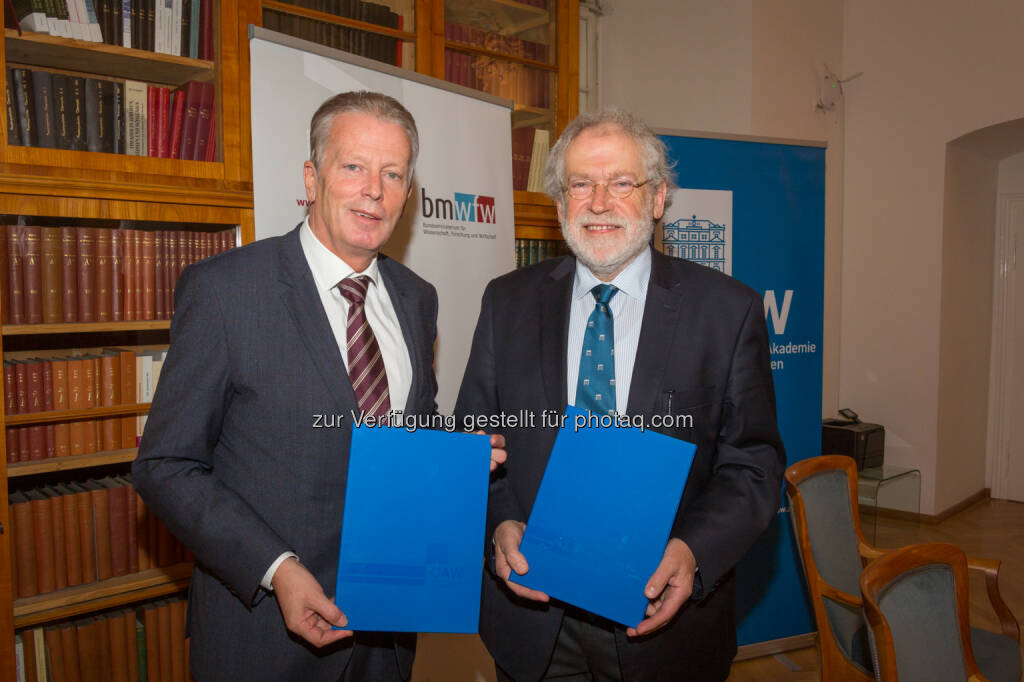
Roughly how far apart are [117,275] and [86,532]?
0.95 metres

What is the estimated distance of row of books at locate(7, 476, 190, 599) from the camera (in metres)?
2.39

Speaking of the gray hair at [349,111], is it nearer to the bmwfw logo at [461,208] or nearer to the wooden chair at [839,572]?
the bmwfw logo at [461,208]

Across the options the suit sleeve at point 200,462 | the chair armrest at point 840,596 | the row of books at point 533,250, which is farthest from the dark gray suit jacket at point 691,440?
the row of books at point 533,250

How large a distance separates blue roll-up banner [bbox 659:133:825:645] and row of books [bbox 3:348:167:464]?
225cm

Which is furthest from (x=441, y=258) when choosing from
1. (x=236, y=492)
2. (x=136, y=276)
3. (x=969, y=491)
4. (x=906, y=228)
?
(x=969, y=491)

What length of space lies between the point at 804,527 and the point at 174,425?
→ 219 cm

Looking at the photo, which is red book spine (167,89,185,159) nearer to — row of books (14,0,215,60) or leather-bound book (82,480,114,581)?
row of books (14,0,215,60)

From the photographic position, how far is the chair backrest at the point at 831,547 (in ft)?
8.23

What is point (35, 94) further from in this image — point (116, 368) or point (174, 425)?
point (174, 425)

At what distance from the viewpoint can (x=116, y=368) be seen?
2590 mm

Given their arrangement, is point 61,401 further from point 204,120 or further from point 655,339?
point 655,339

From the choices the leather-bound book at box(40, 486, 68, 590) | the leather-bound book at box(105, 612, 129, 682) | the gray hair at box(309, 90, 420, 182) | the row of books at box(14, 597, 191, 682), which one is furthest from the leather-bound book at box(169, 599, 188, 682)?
the gray hair at box(309, 90, 420, 182)

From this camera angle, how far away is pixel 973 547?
203 inches

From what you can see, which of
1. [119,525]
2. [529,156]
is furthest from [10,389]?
[529,156]
